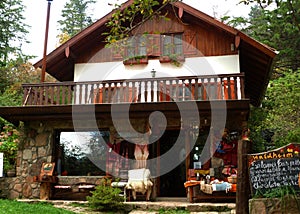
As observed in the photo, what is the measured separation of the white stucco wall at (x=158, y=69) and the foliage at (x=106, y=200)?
4.77m

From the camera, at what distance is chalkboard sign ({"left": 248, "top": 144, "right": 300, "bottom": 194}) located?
5984 millimetres

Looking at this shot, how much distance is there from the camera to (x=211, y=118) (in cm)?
1043

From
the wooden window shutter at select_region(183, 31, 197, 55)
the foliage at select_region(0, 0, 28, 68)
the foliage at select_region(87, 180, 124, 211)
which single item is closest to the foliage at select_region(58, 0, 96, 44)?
the foliage at select_region(0, 0, 28, 68)

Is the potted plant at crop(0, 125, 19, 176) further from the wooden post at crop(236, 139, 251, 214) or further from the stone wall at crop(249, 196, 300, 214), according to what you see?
the stone wall at crop(249, 196, 300, 214)

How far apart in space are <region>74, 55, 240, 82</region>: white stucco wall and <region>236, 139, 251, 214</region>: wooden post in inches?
231

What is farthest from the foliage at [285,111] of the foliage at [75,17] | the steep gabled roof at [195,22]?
the foliage at [75,17]

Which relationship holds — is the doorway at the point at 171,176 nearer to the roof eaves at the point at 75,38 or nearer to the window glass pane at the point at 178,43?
the window glass pane at the point at 178,43

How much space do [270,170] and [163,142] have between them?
5636 millimetres

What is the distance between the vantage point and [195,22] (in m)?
12.7

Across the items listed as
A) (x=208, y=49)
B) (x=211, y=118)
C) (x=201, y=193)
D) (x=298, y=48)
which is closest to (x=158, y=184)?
(x=201, y=193)

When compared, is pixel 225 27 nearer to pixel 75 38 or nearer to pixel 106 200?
pixel 75 38

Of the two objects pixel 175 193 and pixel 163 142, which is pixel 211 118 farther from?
pixel 175 193

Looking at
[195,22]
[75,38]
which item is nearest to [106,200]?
[75,38]

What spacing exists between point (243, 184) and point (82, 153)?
6349 millimetres
